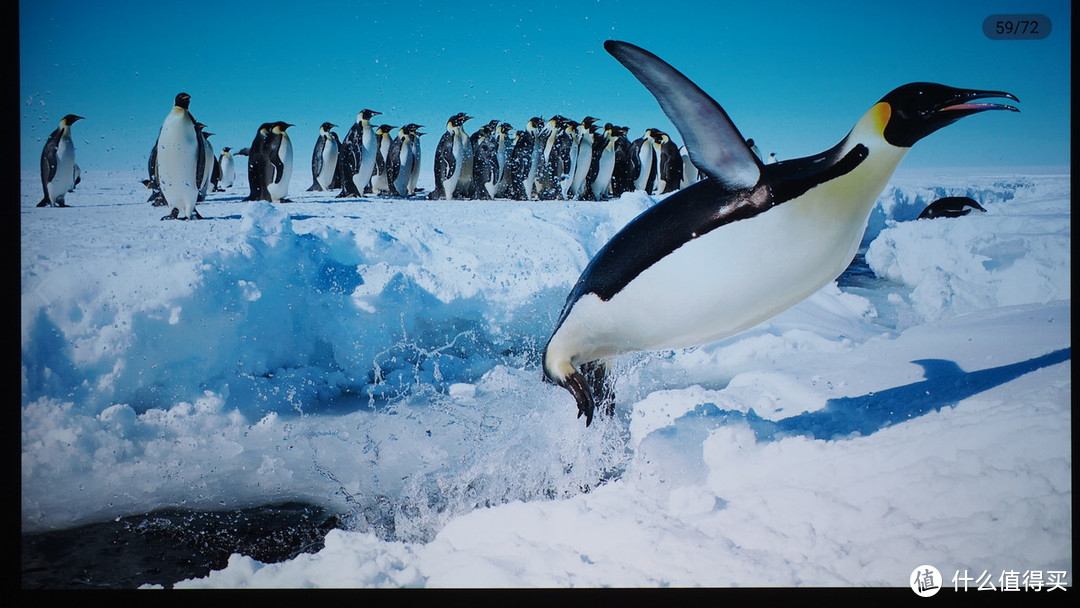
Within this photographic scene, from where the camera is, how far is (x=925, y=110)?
144 centimetres

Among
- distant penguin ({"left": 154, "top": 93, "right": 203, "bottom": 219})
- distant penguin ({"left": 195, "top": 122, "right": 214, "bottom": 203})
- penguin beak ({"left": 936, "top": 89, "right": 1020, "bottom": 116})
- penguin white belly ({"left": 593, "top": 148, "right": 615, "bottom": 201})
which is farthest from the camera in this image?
penguin white belly ({"left": 593, "top": 148, "right": 615, "bottom": 201})

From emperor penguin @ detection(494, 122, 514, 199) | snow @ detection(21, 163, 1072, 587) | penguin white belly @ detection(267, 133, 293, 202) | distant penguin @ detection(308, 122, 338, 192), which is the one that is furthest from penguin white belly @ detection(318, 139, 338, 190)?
emperor penguin @ detection(494, 122, 514, 199)

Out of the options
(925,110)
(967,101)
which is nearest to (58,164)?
(925,110)

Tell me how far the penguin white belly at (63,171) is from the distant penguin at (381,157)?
0.71 meters

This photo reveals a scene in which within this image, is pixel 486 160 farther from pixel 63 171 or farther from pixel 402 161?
pixel 63 171

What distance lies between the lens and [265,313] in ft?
5.47

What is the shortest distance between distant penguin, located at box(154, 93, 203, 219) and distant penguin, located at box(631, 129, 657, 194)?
1112 millimetres

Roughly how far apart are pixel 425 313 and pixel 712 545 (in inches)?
34.4

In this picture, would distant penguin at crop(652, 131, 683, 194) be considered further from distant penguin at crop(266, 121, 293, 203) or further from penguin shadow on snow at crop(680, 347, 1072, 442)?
distant penguin at crop(266, 121, 293, 203)

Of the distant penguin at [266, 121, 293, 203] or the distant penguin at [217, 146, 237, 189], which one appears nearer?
the distant penguin at [266, 121, 293, 203]

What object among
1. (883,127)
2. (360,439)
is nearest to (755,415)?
(883,127)

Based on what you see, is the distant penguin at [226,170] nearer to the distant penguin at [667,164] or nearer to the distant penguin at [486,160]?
the distant penguin at [486,160]

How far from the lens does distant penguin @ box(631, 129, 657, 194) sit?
5.82ft
